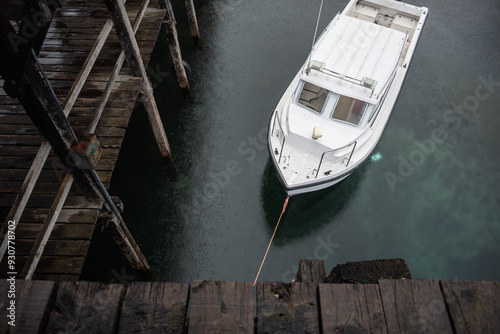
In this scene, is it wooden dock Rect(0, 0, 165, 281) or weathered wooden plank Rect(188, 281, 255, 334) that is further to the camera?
wooden dock Rect(0, 0, 165, 281)

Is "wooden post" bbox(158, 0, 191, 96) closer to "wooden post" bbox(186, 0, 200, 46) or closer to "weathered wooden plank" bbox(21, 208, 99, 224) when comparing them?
"wooden post" bbox(186, 0, 200, 46)

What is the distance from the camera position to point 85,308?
5.44 ft

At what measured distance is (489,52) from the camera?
13.5 meters

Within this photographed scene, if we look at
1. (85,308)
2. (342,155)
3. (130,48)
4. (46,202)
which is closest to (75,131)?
(46,202)

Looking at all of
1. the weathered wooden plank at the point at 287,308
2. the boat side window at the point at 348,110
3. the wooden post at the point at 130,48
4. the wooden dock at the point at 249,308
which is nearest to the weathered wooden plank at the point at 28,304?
the wooden dock at the point at 249,308

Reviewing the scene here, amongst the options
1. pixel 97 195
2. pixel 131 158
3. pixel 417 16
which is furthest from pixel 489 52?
pixel 97 195

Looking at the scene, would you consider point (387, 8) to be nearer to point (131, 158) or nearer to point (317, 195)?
point (317, 195)

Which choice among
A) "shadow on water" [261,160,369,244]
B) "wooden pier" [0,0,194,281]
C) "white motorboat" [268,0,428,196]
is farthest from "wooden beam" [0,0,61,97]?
"shadow on water" [261,160,369,244]

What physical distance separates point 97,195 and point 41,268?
1225mm

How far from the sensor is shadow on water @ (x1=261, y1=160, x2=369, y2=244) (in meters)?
9.07

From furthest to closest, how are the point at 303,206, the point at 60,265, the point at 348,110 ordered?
1. the point at 303,206
2. the point at 348,110
3. the point at 60,265

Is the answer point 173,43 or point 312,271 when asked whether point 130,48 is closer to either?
point 173,43

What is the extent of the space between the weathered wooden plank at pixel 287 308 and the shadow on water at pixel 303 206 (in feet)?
23.7

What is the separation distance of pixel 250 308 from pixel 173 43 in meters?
9.47
